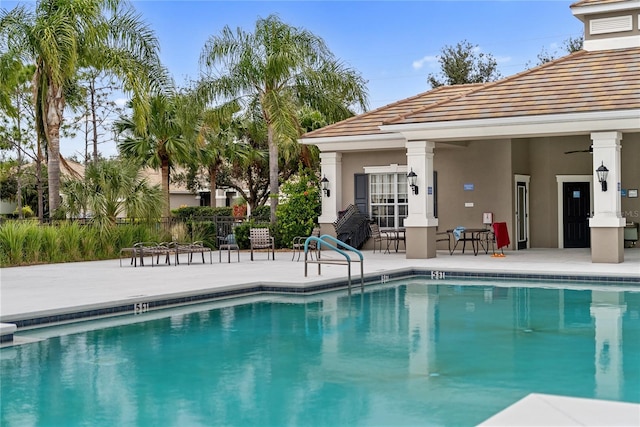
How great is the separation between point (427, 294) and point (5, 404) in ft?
28.3

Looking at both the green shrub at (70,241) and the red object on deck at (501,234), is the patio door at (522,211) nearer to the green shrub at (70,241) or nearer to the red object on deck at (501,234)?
the red object on deck at (501,234)

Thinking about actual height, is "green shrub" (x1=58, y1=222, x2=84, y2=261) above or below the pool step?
above

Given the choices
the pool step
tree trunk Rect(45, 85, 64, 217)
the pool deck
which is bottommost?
the pool step

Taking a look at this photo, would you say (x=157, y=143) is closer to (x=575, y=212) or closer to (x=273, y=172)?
(x=273, y=172)

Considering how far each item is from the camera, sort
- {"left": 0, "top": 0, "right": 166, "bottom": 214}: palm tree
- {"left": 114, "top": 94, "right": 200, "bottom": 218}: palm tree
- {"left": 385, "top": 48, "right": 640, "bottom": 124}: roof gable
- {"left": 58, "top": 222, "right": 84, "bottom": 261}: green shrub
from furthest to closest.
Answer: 1. {"left": 114, "top": 94, "right": 200, "bottom": 218}: palm tree
2. {"left": 0, "top": 0, "right": 166, "bottom": 214}: palm tree
3. {"left": 58, "top": 222, "right": 84, "bottom": 261}: green shrub
4. {"left": 385, "top": 48, "right": 640, "bottom": 124}: roof gable

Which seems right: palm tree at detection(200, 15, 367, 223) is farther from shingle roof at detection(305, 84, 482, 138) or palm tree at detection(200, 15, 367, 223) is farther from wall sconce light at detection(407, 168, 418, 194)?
wall sconce light at detection(407, 168, 418, 194)

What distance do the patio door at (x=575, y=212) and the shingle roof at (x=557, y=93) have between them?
3582 mm

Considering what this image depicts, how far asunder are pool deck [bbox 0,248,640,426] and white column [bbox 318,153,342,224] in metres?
1.86

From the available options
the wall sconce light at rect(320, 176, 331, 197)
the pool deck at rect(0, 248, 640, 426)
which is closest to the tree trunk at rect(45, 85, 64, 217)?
the pool deck at rect(0, 248, 640, 426)

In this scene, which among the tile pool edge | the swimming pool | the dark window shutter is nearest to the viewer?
the swimming pool

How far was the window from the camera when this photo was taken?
2297 centimetres

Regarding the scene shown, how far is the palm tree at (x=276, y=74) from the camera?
24.2 m

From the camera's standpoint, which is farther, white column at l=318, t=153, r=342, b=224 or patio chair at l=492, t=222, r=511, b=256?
white column at l=318, t=153, r=342, b=224

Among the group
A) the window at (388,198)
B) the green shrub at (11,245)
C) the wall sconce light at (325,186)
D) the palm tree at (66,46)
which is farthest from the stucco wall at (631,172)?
the green shrub at (11,245)
